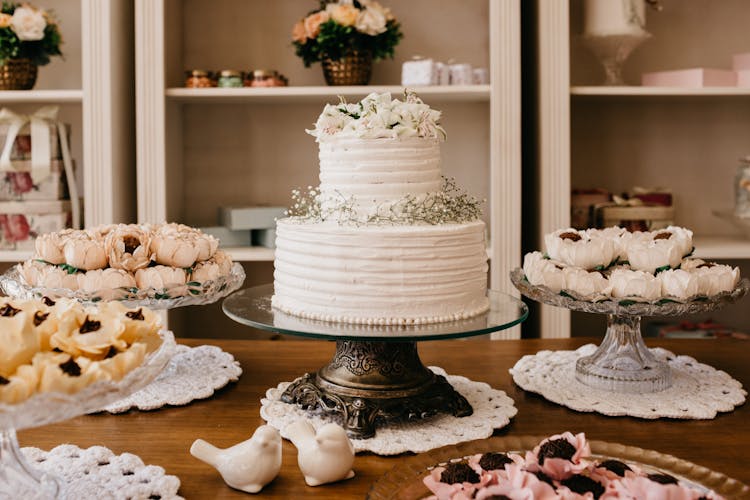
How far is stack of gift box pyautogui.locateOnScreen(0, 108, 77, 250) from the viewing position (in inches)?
92.4

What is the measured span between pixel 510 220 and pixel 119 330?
1665 mm

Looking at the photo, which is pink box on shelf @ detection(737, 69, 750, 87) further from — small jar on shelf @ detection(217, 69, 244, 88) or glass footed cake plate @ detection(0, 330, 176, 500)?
glass footed cake plate @ detection(0, 330, 176, 500)

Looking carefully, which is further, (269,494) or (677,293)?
(677,293)

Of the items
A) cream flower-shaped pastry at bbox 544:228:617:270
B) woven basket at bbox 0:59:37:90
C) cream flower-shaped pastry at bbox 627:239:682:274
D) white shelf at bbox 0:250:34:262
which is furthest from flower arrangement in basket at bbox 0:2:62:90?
cream flower-shaped pastry at bbox 627:239:682:274

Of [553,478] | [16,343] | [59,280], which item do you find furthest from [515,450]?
[59,280]

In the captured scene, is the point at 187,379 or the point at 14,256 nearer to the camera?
the point at 187,379

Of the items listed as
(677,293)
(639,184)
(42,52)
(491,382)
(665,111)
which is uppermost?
(42,52)

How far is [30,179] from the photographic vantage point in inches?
93.4

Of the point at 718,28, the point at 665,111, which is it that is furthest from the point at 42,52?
the point at 718,28

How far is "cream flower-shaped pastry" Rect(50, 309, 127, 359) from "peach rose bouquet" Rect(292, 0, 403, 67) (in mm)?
1656

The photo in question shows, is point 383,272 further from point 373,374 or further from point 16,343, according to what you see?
point 16,343

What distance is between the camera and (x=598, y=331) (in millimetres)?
2789

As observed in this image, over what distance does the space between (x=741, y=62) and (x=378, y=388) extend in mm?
1891

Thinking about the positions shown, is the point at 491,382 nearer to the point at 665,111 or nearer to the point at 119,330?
the point at 119,330
